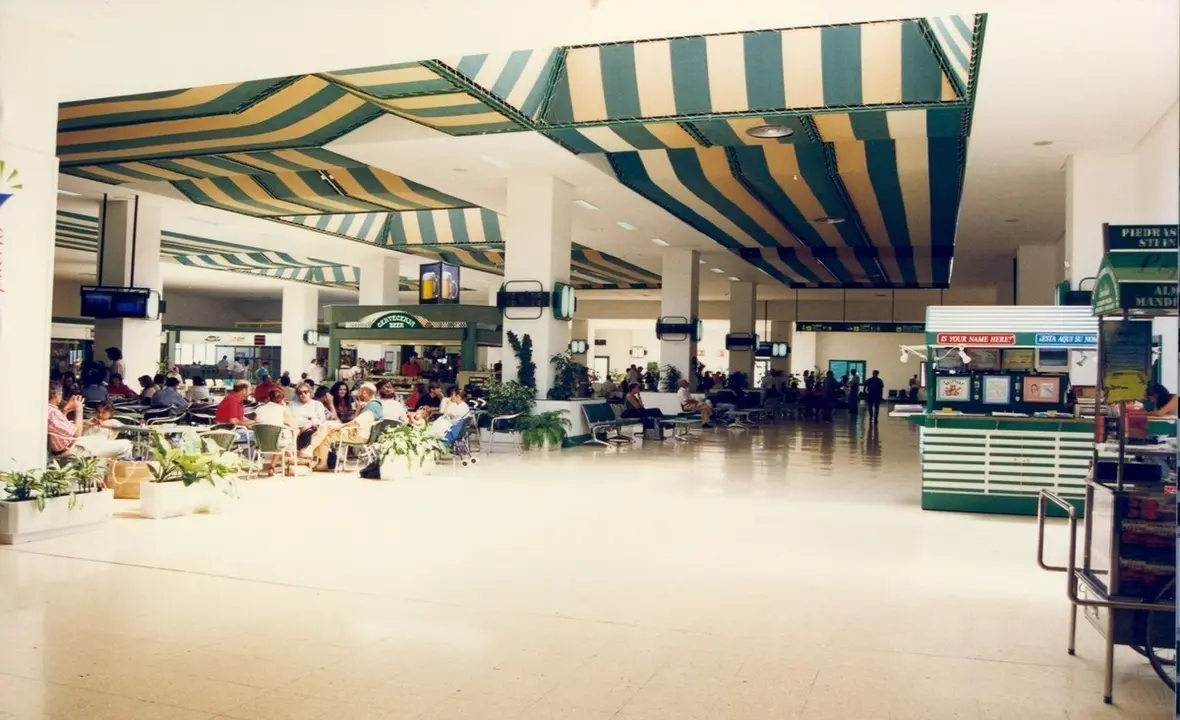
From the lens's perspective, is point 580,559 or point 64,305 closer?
point 580,559

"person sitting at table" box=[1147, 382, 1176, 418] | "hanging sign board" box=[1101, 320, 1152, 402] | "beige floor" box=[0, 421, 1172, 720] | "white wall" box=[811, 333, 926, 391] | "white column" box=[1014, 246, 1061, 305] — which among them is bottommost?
"beige floor" box=[0, 421, 1172, 720]

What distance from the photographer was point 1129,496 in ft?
11.7

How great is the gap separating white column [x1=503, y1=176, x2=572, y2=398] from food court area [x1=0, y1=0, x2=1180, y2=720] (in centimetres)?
7

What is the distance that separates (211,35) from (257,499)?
12.8 ft

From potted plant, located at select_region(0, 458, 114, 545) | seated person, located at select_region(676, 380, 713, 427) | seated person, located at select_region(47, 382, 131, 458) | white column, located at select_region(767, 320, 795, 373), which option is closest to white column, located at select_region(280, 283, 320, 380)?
seated person, located at select_region(676, 380, 713, 427)

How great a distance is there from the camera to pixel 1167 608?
3.41m

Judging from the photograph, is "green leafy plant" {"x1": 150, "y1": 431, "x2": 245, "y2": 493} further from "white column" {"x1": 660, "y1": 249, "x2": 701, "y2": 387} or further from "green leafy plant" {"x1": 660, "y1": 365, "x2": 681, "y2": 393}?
"white column" {"x1": 660, "y1": 249, "x2": 701, "y2": 387}

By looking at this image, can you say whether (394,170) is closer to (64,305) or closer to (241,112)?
(241,112)

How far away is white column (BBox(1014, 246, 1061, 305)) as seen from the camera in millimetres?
17719

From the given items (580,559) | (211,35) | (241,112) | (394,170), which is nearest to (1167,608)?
(580,559)

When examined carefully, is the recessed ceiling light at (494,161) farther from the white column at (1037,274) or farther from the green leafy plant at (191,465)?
the white column at (1037,274)

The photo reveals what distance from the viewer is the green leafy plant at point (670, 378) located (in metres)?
19.2

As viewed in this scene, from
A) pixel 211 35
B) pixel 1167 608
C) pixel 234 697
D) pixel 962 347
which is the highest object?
pixel 211 35

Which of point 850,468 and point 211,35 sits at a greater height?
point 211,35
